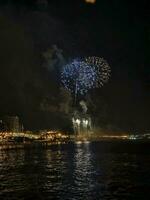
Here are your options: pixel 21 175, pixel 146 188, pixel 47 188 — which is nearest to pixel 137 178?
pixel 146 188

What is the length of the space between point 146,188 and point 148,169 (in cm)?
2964

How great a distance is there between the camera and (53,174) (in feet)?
306

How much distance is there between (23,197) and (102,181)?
1943 centimetres

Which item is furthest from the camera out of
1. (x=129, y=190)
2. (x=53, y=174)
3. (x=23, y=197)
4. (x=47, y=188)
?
(x=53, y=174)

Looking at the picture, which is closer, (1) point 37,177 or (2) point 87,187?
(2) point 87,187

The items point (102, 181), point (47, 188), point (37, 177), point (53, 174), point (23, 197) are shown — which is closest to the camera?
point (23, 197)

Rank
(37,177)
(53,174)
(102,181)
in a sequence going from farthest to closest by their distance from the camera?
(53,174) < (37,177) < (102,181)

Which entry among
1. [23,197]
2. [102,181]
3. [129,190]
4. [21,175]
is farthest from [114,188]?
[21,175]

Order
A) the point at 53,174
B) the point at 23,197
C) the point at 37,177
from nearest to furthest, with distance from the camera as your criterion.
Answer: the point at 23,197 → the point at 37,177 → the point at 53,174

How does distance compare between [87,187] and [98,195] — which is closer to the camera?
[98,195]

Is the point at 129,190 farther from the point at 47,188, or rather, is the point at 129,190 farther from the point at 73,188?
the point at 47,188

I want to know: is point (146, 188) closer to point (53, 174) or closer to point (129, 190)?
point (129, 190)

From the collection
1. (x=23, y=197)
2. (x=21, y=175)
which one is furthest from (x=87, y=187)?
(x=21, y=175)

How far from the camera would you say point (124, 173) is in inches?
3548
